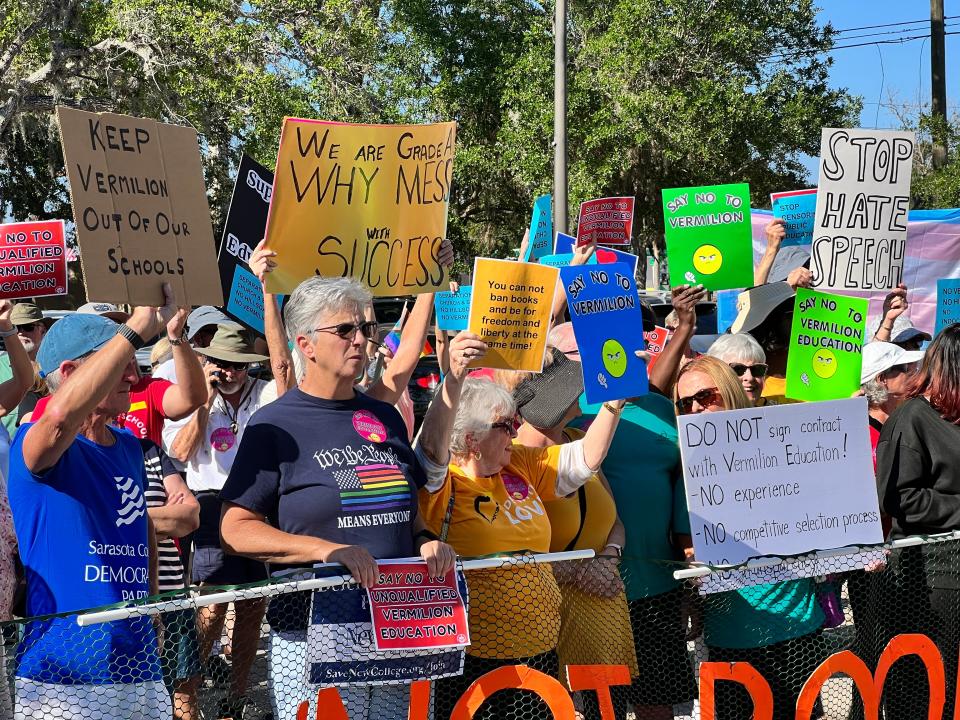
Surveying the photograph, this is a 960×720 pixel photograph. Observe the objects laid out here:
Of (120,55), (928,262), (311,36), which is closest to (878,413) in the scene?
(928,262)

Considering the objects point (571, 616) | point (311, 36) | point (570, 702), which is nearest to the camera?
point (570, 702)

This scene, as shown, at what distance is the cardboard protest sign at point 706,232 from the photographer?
6.30 meters

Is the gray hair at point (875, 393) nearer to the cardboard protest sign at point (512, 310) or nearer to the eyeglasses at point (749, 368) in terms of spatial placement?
the eyeglasses at point (749, 368)

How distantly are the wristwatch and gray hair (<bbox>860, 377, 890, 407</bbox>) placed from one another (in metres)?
3.70

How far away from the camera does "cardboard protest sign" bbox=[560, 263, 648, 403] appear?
411 cm

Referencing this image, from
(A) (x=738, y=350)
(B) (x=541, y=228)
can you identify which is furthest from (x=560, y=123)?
(A) (x=738, y=350)

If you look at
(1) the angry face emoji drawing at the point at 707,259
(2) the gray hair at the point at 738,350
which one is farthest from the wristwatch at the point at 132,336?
(1) the angry face emoji drawing at the point at 707,259

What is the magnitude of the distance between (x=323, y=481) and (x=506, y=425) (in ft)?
2.38

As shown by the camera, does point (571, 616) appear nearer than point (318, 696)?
No

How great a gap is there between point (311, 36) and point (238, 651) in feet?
52.5

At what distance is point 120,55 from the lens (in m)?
18.9

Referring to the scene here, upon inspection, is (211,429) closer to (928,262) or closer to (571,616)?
(571,616)

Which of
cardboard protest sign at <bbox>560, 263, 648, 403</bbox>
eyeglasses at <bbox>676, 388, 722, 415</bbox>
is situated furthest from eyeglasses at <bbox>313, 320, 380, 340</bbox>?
eyeglasses at <bbox>676, 388, 722, 415</bbox>

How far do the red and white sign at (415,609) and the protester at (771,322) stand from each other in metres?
2.99
